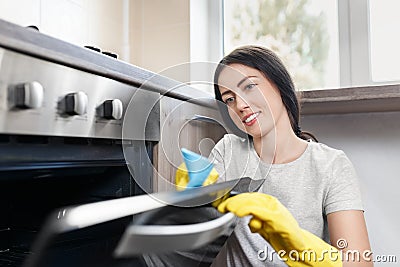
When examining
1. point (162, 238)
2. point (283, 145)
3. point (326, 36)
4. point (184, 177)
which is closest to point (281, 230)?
point (184, 177)

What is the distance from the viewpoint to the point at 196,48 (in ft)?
4.87

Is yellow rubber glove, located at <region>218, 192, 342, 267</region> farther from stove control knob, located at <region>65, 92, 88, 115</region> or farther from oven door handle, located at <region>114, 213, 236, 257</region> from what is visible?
stove control knob, located at <region>65, 92, 88, 115</region>

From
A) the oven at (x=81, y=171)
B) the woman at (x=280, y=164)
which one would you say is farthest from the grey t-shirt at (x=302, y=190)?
the oven at (x=81, y=171)

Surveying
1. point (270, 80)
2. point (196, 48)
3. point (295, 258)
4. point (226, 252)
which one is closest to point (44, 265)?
point (295, 258)

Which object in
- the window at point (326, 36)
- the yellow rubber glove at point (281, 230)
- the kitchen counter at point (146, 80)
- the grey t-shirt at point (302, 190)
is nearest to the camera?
the kitchen counter at point (146, 80)

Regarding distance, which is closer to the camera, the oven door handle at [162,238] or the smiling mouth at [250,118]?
the oven door handle at [162,238]

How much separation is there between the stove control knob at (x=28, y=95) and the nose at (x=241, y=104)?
0.40 meters

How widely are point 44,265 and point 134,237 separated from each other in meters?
0.08

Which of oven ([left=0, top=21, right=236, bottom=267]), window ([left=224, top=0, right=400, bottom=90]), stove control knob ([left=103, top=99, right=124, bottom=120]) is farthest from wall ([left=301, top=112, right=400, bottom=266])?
stove control knob ([left=103, top=99, right=124, bottom=120])

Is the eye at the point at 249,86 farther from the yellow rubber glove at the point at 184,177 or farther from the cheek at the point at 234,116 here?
the yellow rubber glove at the point at 184,177

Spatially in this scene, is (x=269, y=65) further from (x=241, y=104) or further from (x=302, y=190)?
(x=302, y=190)

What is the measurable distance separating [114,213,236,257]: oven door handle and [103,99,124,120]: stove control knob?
0.70 feet

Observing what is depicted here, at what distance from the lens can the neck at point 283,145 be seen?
0.99 m

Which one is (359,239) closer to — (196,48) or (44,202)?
(44,202)
